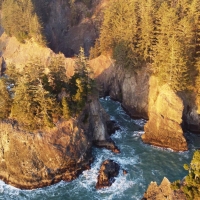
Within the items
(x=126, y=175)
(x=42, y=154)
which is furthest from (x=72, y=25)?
(x=126, y=175)

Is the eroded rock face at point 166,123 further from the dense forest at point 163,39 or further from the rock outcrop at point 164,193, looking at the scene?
the rock outcrop at point 164,193

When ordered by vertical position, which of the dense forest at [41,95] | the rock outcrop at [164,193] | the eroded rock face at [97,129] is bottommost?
the rock outcrop at [164,193]

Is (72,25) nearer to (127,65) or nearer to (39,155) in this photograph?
(127,65)

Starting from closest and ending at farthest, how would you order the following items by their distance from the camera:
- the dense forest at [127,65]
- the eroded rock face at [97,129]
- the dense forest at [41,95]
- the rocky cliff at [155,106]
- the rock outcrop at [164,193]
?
the rock outcrop at [164,193] → the dense forest at [41,95] → the dense forest at [127,65] → the rocky cliff at [155,106] → the eroded rock face at [97,129]

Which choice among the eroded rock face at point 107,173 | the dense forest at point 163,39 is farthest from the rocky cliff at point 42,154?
the dense forest at point 163,39

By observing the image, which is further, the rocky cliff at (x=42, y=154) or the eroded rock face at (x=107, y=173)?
the rocky cliff at (x=42, y=154)

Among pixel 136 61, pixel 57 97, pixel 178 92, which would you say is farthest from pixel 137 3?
pixel 57 97

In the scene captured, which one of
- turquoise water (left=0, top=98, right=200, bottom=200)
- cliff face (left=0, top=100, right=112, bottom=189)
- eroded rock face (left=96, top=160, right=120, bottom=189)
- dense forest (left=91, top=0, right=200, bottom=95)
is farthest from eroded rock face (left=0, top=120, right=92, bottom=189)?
dense forest (left=91, top=0, right=200, bottom=95)

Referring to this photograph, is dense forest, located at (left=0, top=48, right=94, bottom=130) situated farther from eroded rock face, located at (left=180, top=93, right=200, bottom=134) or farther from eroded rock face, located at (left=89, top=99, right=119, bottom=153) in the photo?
eroded rock face, located at (left=180, top=93, right=200, bottom=134)
